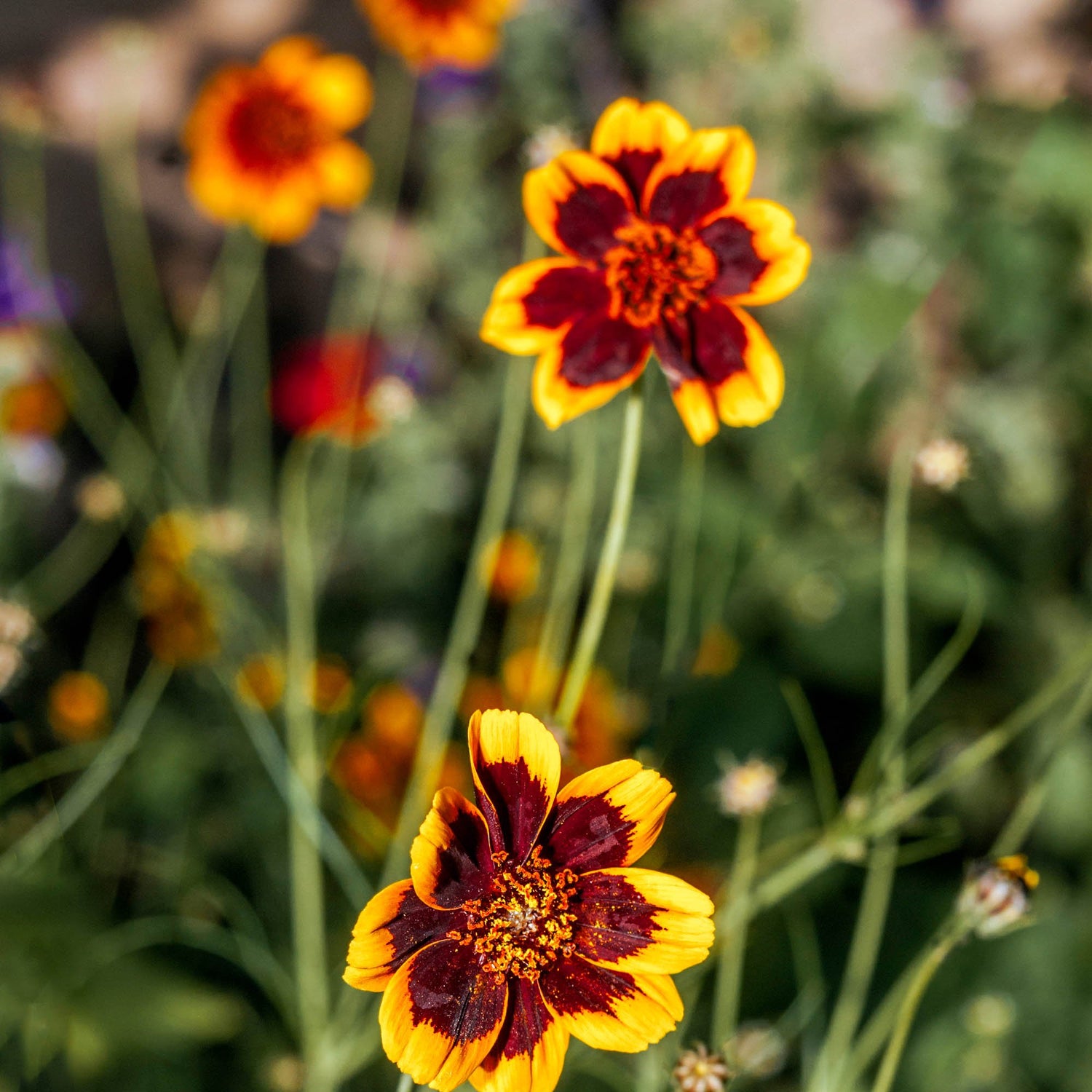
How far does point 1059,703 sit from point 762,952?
520 millimetres

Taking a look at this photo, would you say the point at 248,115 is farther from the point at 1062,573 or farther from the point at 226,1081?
the point at 1062,573

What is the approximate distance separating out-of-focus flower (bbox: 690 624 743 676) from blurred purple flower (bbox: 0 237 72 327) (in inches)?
35.4

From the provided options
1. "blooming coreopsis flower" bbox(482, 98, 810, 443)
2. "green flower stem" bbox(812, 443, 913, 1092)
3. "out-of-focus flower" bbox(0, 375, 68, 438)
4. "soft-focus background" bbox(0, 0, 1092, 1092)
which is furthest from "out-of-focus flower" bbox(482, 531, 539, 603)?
"out-of-focus flower" bbox(0, 375, 68, 438)

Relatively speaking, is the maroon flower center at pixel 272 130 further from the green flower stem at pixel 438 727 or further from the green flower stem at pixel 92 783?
the green flower stem at pixel 92 783

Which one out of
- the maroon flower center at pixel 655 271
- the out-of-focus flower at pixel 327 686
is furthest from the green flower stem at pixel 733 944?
the out-of-focus flower at pixel 327 686

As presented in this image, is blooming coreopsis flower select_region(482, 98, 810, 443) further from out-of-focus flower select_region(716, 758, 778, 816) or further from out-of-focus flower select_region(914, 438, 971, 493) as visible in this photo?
out-of-focus flower select_region(716, 758, 778, 816)

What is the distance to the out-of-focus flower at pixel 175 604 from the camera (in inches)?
42.8

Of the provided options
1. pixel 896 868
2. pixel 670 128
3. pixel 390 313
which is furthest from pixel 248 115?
pixel 896 868

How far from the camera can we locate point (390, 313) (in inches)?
58.9

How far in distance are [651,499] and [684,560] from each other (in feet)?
1.15

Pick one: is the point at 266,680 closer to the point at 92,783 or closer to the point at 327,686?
the point at 327,686

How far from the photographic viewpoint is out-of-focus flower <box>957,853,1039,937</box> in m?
0.58

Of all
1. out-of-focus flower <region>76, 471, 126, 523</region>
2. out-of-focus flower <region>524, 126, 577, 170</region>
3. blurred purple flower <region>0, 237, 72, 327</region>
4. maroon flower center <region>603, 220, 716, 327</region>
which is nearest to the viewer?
maroon flower center <region>603, 220, 716, 327</region>

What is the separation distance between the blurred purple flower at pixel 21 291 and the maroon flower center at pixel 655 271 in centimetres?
90
